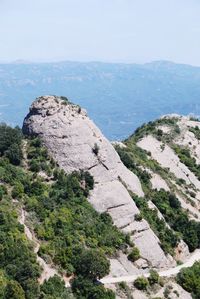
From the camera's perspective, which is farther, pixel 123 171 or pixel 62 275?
pixel 123 171

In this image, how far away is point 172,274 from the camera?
66.0m

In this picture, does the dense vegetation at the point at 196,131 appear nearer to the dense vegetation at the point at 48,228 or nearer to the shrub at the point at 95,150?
the shrub at the point at 95,150

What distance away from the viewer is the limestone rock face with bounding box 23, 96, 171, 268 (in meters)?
70.7

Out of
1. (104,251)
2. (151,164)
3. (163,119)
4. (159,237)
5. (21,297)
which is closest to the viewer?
(21,297)

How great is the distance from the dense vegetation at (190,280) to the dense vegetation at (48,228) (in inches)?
306

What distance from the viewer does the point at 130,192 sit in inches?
3076

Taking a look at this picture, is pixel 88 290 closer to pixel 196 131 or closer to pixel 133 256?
pixel 133 256

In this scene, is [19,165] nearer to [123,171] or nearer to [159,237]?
[123,171]

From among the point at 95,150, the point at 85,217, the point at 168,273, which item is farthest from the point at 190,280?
the point at 95,150

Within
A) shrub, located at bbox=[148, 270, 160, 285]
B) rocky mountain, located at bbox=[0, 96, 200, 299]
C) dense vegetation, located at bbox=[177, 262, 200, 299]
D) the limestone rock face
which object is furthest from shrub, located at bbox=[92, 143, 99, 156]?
shrub, located at bbox=[148, 270, 160, 285]

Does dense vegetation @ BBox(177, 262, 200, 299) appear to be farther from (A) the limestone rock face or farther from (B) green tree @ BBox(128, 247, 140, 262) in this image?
(B) green tree @ BBox(128, 247, 140, 262)

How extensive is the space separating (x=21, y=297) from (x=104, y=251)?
1676cm

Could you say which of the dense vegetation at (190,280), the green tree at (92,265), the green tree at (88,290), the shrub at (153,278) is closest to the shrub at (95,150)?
the dense vegetation at (190,280)

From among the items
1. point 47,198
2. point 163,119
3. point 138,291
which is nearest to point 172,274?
point 138,291
